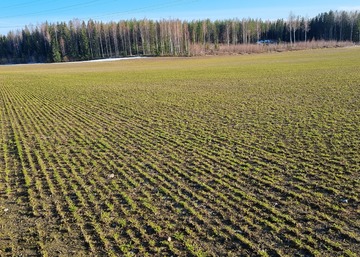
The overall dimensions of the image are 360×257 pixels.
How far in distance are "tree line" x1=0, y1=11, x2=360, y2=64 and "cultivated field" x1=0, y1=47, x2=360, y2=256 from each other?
9737cm

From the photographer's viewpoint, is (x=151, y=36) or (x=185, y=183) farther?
(x=151, y=36)

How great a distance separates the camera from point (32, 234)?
7.81 m

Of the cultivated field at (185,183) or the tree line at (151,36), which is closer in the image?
the cultivated field at (185,183)

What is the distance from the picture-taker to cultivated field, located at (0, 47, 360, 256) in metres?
7.36

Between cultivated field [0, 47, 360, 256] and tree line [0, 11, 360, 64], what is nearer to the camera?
cultivated field [0, 47, 360, 256]

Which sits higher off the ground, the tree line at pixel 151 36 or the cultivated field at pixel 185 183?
the tree line at pixel 151 36

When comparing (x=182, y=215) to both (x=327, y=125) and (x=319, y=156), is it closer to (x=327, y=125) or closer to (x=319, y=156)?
(x=319, y=156)

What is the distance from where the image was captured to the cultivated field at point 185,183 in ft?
24.1

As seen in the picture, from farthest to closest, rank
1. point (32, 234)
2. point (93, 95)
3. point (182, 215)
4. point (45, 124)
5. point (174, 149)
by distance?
1. point (93, 95)
2. point (45, 124)
3. point (174, 149)
4. point (182, 215)
5. point (32, 234)

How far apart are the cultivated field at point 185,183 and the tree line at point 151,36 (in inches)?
3834

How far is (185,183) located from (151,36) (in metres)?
120

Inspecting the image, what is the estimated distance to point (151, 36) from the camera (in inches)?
4904

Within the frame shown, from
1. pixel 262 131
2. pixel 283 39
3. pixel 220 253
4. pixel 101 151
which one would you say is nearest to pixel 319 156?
pixel 262 131

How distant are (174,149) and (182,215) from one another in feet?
18.4
